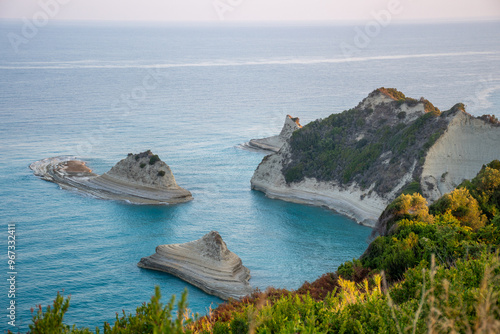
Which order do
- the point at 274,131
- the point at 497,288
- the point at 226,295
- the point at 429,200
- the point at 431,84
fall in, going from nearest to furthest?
the point at 497,288, the point at 226,295, the point at 429,200, the point at 274,131, the point at 431,84

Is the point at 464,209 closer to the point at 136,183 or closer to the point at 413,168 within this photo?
the point at 413,168

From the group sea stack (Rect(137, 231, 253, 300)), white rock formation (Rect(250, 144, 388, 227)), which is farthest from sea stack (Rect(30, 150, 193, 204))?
sea stack (Rect(137, 231, 253, 300))

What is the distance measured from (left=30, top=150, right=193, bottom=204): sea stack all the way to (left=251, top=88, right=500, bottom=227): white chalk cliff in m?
13.2

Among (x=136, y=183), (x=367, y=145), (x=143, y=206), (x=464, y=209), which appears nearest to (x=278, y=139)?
(x=367, y=145)

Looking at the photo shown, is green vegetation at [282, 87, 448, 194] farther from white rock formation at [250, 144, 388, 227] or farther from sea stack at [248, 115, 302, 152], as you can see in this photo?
sea stack at [248, 115, 302, 152]

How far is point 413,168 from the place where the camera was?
207 ft

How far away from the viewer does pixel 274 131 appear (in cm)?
10900

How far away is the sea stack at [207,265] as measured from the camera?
144 ft

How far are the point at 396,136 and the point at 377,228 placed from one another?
1036 inches

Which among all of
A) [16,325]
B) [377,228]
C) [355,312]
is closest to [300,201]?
[377,228]

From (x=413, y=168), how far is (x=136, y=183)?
3420 centimetres

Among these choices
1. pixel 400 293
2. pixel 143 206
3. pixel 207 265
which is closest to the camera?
pixel 400 293

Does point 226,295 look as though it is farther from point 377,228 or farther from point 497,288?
point 497,288

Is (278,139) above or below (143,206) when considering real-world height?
above
